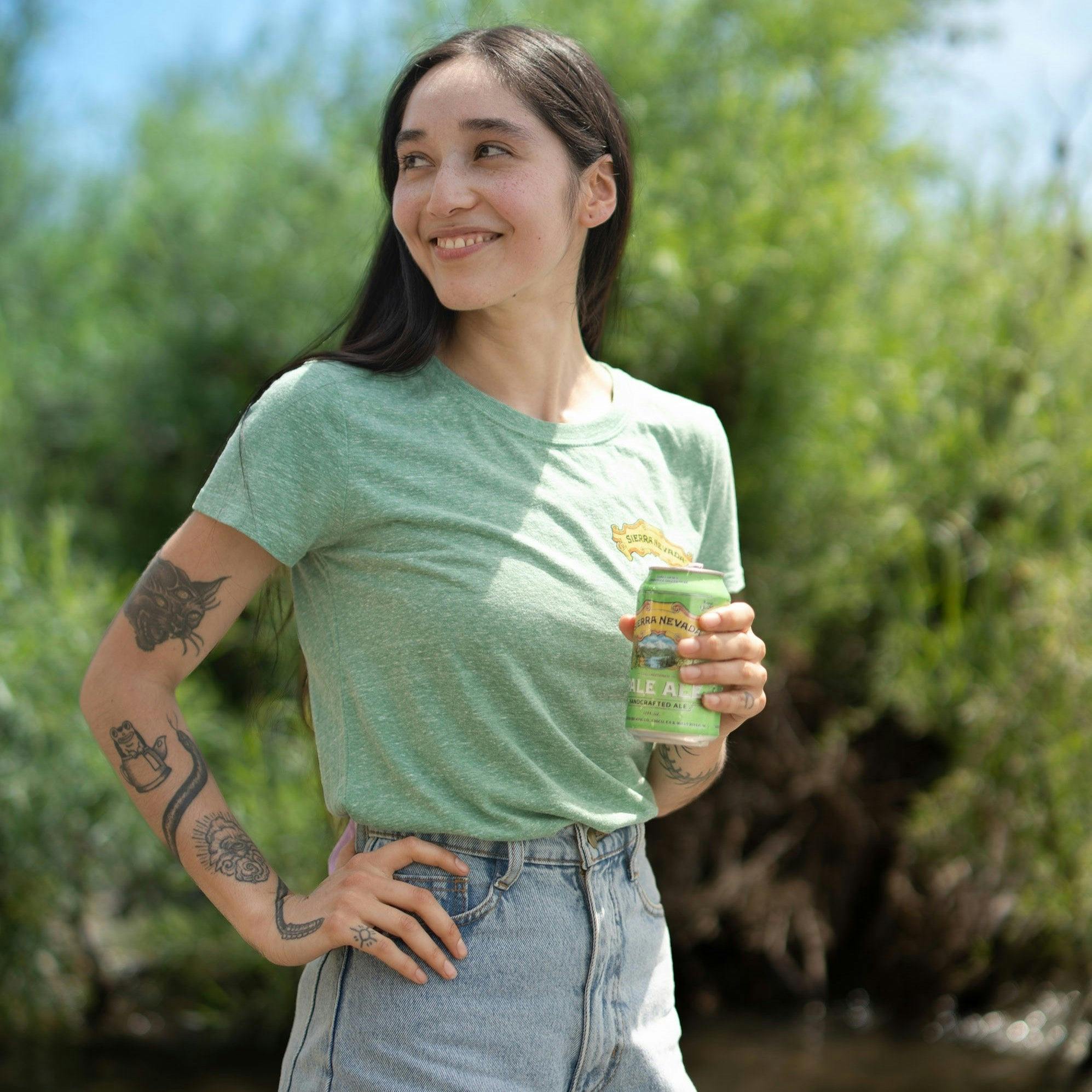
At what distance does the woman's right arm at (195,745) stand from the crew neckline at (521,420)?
0.30 meters

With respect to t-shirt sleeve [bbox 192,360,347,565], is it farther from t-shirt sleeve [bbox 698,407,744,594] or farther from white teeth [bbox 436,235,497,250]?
t-shirt sleeve [bbox 698,407,744,594]

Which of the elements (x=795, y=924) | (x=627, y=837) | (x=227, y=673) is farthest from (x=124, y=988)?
(x=627, y=837)

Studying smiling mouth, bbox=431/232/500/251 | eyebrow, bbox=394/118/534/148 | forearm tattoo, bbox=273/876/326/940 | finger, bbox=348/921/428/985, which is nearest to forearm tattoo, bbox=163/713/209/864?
forearm tattoo, bbox=273/876/326/940

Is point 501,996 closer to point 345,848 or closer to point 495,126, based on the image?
point 345,848

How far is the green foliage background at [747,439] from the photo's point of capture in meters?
3.86

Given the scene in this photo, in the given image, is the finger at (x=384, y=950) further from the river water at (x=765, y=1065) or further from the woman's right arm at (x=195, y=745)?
the river water at (x=765, y=1065)

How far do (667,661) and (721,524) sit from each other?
0.46 meters

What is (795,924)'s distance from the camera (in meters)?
4.52

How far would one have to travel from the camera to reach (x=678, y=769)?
1.68 metres

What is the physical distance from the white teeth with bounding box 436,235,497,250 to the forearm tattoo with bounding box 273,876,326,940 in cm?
80

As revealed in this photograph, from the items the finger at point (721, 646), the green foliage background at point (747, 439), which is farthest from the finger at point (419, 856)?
the green foliage background at point (747, 439)

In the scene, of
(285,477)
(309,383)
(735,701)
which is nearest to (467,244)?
(309,383)

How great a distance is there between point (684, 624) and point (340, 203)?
142 inches

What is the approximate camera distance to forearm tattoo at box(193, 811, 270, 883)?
1.47 meters
